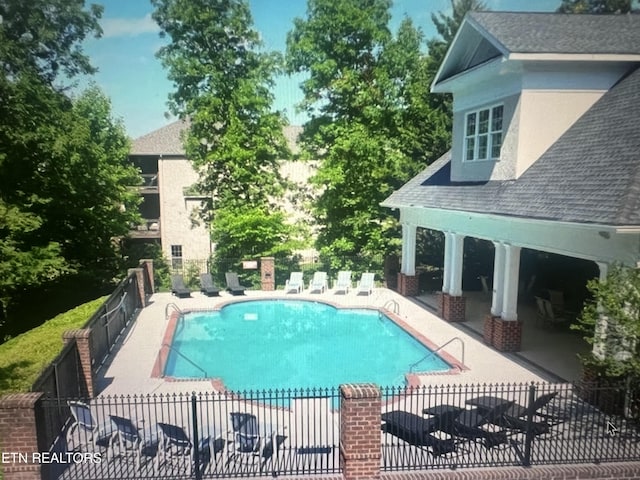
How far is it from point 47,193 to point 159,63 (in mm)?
9363

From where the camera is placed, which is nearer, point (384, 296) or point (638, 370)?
point (638, 370)

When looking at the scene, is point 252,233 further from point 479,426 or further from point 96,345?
point 479,426

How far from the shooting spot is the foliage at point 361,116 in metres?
25.6

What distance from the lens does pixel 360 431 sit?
26.0ft

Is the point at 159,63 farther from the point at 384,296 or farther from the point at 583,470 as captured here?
the point at 583,470

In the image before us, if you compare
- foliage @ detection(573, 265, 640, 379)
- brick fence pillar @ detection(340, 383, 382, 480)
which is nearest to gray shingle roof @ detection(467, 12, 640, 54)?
foliage @ detection(573, 265, 640, 379)

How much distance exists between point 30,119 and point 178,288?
10.0 m

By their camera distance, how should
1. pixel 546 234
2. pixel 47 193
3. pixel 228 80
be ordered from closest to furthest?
pixel 546 234 < pixel 47 193 < pixel 228 80

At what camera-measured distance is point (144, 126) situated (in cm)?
3753

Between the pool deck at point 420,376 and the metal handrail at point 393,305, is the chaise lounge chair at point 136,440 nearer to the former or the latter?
the pool deck at point 420,376

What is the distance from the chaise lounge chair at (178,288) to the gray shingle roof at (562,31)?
1705cm

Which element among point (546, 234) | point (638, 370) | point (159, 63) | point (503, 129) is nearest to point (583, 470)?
point (638, 370)

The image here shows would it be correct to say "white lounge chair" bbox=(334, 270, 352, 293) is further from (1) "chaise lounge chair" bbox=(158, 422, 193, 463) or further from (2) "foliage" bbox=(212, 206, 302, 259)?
(1) "chaise lounge chair" bbox=(158, 422, 193, 463)

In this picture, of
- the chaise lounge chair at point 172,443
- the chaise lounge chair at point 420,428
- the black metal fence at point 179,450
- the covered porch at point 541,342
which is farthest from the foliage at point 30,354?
the covered porch at point 541,342
